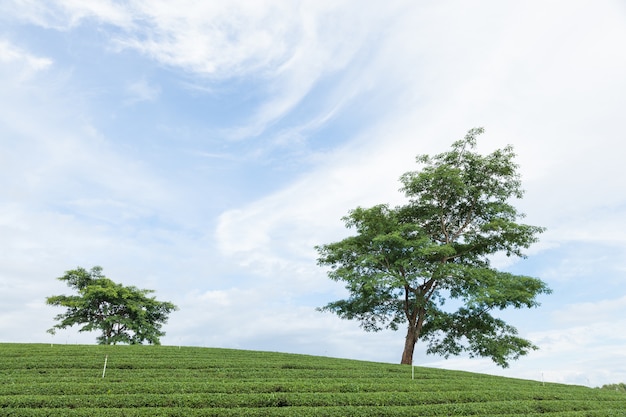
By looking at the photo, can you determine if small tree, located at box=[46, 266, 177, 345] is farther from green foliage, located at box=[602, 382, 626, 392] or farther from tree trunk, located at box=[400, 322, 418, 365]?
green foliage, located at box=[602, 382, 626, 392]

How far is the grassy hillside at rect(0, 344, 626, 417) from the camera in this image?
524 inches

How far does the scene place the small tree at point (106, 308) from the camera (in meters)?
41.0

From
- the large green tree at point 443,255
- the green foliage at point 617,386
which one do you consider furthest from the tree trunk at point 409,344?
the green foliage at point 617,386

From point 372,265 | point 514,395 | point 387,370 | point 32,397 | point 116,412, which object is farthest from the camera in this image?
point 372,265

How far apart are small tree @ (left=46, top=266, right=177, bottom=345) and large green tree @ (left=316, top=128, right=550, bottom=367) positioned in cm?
2041

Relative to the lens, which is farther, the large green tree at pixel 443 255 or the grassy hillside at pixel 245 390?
the large green tree at pixel 443 255

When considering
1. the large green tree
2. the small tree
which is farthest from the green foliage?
the small tree

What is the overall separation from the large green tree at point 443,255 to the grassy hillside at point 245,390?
6612mm

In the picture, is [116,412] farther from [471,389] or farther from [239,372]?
[471,389]

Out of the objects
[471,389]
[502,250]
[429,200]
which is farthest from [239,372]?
[502,250]

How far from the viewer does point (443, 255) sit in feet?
95.9

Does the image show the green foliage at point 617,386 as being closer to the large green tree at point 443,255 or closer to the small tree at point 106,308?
the large green tree at point 443,255

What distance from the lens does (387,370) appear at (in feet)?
71.2

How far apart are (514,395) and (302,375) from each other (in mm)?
8322
